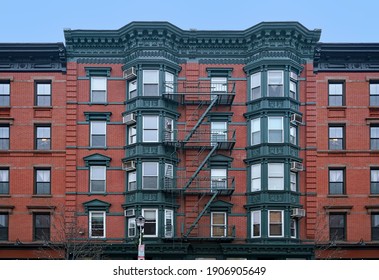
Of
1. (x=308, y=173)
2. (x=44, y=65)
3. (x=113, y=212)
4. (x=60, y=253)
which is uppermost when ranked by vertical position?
(x=44, y=65)

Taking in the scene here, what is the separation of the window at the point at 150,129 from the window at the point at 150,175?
148 cm

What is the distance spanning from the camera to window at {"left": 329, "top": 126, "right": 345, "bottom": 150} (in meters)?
31.5

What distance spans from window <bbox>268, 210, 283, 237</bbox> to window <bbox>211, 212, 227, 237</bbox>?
2670mm

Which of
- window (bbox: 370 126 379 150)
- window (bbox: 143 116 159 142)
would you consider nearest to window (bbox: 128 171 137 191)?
window (bbox: 143 116 159 142)

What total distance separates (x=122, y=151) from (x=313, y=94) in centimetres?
1212

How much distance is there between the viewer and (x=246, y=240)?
29.7 meters

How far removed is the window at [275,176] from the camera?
2964 centimetres

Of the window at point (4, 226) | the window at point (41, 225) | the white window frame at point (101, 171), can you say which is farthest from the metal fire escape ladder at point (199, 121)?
the window at point (4, 226)

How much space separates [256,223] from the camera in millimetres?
29672

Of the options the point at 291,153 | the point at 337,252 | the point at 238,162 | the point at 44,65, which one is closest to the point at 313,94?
the point at 291,153

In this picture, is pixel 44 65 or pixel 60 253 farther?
pixel 44 65

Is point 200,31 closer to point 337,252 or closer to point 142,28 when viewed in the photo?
point 142,28

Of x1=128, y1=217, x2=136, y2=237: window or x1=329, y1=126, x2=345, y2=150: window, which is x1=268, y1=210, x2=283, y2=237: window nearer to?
x1=329, y1=126, x2=345, y2=150: window

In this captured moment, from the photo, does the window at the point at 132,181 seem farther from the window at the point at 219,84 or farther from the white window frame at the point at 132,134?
the window at the point at 219,84
